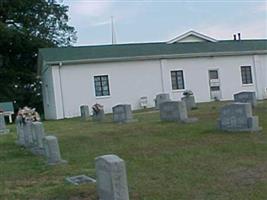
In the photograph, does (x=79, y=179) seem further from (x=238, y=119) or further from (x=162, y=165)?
(x=238, y=119)

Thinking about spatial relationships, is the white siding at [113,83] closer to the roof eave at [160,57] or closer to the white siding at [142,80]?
the white siding at [142,80]

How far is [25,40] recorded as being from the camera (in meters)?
44.2

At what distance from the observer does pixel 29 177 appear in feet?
31.7

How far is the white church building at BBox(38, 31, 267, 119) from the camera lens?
33938 mm

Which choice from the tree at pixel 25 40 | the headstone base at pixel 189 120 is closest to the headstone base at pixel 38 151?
the headstone base at pixel 189 120

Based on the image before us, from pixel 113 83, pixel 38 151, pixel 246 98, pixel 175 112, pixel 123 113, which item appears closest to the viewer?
pixel 38 151

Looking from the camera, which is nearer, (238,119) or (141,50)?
(238,119)

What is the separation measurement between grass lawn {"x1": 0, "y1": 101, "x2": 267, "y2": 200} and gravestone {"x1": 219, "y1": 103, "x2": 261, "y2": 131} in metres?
0.31

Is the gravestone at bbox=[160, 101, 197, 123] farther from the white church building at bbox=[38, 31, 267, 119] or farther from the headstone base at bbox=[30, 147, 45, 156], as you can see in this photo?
the white church building at bbox=[38, 31, 267, 119]

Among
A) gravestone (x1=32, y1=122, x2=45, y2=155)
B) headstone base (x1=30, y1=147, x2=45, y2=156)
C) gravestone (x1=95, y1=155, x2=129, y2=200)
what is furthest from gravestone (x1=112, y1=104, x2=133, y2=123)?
gravestone (x1=95, y1=155, x2=129, y2=200)

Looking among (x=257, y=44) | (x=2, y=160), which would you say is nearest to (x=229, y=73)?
(x=257, y=44)

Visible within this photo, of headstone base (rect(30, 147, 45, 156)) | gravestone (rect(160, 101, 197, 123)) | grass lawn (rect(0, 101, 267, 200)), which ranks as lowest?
grass lawn (rect(0, 101, 267, 200))

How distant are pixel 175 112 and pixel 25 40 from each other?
2852cm

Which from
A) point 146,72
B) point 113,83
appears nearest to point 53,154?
point 113,83
